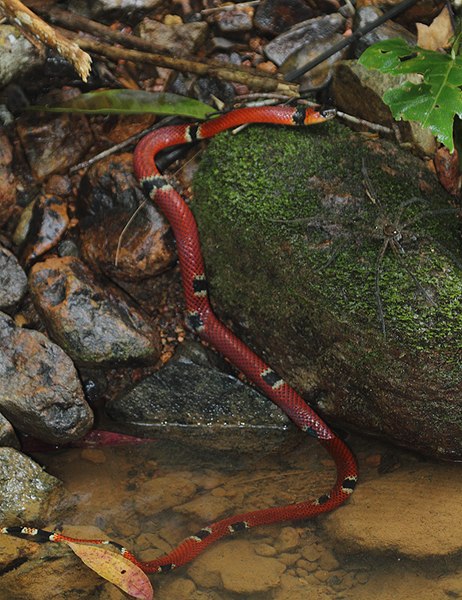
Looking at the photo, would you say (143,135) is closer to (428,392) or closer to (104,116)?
(104,116)

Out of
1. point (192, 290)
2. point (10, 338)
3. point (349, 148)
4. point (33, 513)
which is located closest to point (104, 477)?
point (33, 513)

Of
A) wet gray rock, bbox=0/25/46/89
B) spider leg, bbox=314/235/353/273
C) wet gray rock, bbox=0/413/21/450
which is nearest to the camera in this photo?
spider leg, bbox=314/235/353/273

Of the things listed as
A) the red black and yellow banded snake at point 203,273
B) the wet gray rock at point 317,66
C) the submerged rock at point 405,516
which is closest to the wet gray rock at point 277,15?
the wet gray rock at point 317,66

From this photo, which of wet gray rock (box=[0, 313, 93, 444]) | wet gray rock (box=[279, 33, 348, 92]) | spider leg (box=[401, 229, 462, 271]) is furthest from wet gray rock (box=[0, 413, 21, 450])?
wet gray rock (box=[279, 33, 348, 92])

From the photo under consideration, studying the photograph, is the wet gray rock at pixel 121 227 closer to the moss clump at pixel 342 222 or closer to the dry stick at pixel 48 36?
the moss clump at pixel 342 222

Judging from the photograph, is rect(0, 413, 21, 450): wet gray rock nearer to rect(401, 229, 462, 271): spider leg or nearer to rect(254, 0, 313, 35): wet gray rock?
rect(401, 229, 462, 271): spider leg

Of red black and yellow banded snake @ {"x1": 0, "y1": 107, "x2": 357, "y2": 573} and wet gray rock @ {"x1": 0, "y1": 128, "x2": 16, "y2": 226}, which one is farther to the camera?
wet gray rock @ {"x1": 0, "y1": 128, "x2": 16, "y2": 226}
